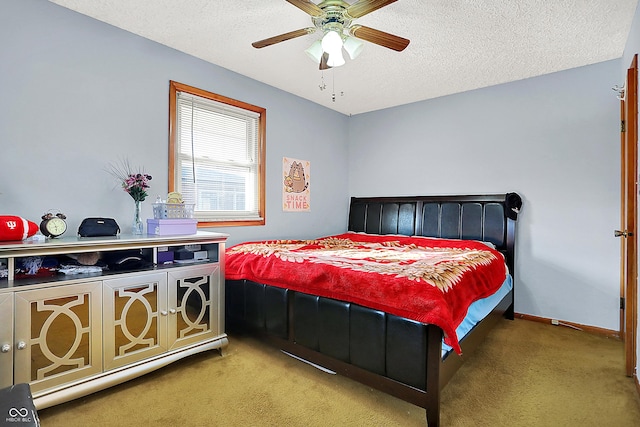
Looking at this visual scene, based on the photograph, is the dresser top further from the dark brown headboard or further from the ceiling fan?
the dark brown headboard

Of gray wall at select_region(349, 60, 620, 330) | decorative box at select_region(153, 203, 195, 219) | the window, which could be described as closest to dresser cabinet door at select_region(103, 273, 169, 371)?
decorative box at select_region(153, 203, 195, 219)

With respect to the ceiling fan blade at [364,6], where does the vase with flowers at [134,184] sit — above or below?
below

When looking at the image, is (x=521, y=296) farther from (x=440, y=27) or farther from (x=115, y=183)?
(x=115, y=183)

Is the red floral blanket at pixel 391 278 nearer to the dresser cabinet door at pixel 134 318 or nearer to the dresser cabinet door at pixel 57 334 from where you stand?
the dresser cabinet door at pixel 134 318

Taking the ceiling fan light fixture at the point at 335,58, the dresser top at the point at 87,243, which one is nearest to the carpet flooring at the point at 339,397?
the dresser top at the point at 87,243

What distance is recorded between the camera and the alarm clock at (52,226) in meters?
1.98

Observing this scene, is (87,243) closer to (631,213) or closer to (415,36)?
(415,36)

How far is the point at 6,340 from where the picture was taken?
62.8 inches

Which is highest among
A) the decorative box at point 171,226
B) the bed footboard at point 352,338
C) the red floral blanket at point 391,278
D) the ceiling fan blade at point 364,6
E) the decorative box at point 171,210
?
the ceiling fan blade at point 364,6

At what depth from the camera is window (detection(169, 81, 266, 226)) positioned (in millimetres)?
2899

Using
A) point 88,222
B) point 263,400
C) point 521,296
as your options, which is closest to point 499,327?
point 521,296

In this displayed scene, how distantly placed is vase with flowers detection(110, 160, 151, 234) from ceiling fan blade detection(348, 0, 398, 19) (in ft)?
5.85

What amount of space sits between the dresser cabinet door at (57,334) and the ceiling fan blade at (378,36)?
84.2 inches

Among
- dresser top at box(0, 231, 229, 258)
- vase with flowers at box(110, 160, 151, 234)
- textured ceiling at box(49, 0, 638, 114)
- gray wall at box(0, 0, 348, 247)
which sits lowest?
dresser top at box(0, 231, 229, 258)
